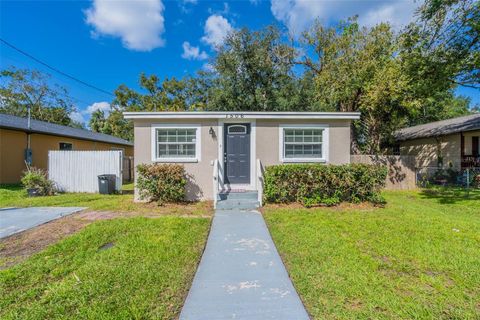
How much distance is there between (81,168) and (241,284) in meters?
10.1

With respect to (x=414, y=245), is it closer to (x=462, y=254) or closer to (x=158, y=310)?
(x=462, y=254)

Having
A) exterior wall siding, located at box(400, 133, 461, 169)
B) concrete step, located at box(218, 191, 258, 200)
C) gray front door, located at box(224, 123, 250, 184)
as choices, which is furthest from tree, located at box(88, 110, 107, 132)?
exterior wall siding, located at box(400, 133, 461, 169)

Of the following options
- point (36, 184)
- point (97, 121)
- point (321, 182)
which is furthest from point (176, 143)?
point (97, 121)

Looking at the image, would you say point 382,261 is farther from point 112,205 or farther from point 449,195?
point 449,195

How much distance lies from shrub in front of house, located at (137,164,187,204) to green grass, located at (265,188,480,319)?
3.06 meters

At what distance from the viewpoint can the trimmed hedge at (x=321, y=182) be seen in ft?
23.0

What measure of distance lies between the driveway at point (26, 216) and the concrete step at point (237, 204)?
13.7 ft

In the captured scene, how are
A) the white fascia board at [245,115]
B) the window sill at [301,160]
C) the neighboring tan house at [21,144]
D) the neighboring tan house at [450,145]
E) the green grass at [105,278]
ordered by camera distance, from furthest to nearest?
the neighboring tan house at [450,145] < the neighboring tan house at [21,144] < the window sill at [301,160] < the white fascia board at [245,115] < the green grass at [105,278]

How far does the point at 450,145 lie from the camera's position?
Result: 1334cm

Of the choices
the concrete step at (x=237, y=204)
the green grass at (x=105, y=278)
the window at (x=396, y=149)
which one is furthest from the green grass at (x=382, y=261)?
the window at (x=396, y=149)

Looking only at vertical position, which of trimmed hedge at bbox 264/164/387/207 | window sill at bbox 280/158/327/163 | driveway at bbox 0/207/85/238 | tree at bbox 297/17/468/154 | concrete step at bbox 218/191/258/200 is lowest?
driveway at bbox 0/207/85/238

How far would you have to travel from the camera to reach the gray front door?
8031 mm

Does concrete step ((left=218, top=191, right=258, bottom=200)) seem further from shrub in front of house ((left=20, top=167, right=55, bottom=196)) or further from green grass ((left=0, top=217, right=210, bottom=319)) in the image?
shrub in front of house ((left=20, top=167, right=55, bottom=196))

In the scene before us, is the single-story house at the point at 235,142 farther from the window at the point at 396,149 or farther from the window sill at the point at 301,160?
the window at the point at 396,149
